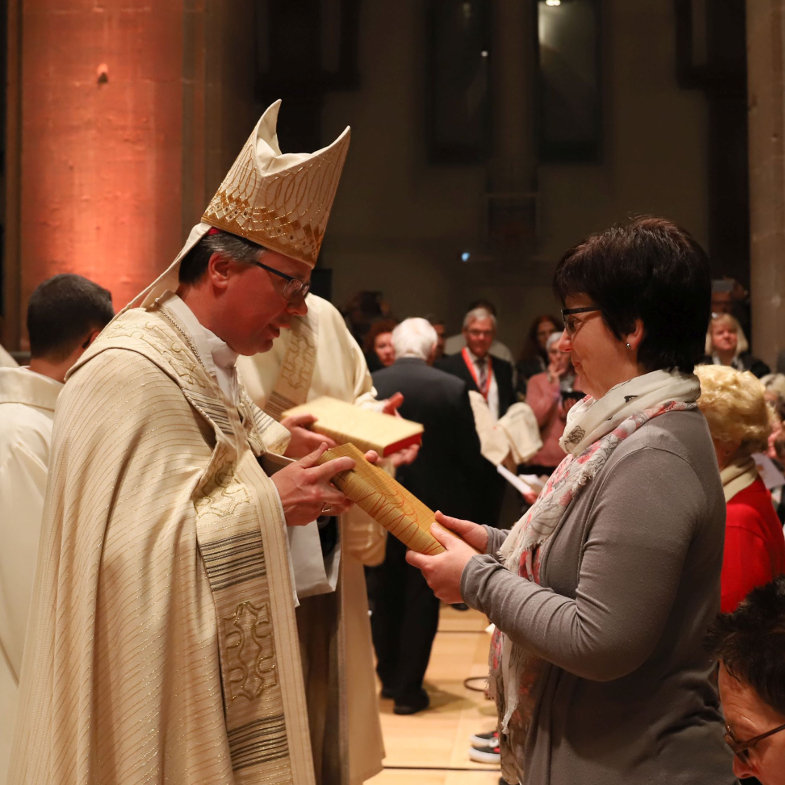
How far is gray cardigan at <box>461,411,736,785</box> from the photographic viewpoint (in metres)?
1.69

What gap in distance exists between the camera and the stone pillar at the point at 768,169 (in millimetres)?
7383

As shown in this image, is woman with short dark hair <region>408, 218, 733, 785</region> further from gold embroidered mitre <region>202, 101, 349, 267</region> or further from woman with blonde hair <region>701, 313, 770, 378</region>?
woman with blonde hair <region>701, 313, 770, 378</region>

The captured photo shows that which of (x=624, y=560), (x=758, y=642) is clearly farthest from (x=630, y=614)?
(x=758, y=642)

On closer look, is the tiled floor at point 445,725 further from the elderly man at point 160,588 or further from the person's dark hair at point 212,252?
the person's dark hair at point 212,252

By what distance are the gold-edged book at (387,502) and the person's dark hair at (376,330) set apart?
5463 mm

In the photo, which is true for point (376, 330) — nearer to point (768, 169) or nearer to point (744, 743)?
point (768, 169)

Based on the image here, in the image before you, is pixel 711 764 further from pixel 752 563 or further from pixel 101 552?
pixel 101 552

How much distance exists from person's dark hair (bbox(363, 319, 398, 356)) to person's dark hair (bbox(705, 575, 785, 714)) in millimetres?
6019

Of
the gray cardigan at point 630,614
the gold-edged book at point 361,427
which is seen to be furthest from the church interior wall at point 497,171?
the gray cardigan at point 630,614

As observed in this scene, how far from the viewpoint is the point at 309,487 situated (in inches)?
86.0

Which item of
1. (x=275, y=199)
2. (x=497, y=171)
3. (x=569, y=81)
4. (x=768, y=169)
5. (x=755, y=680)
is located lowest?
(x=755, y=680)

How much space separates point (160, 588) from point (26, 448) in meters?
0.88

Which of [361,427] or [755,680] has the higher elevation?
[361,427]

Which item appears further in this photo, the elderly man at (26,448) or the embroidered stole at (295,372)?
the embroidered stole at (295,372)
